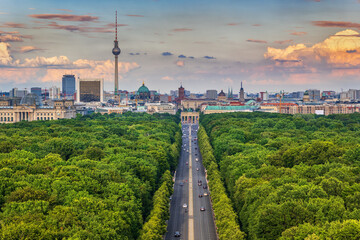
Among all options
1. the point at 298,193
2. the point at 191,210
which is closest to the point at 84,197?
the point at 298,193

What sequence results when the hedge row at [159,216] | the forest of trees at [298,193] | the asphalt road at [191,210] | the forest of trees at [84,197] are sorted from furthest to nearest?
the asphalt road at [191,210]
the hedge row at [159,216]
the forest of trees at [84,197]
the forest of trees at [298,193]

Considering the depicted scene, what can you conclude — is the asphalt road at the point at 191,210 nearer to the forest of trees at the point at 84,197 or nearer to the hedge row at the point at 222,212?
the hedge row at the point at 222,212

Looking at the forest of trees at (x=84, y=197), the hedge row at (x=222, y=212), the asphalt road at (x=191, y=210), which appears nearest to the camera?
the forest of trees at (x=84, y=197)

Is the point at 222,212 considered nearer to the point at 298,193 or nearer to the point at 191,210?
the point at 191,210

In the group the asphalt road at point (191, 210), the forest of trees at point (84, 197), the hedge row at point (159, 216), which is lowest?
the asphalt road at point (191, 210)

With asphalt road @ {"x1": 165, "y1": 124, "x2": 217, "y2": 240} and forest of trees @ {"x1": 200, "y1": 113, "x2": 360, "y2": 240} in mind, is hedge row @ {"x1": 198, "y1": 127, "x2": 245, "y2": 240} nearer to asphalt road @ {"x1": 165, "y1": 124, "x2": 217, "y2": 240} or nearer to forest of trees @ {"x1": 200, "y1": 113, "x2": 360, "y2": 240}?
forest of trees @ {"x1": 200, "y1": 113, "x2": 360, "y2": 240}

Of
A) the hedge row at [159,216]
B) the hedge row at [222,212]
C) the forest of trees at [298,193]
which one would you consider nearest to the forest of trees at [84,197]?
the hedge row at [159,216]

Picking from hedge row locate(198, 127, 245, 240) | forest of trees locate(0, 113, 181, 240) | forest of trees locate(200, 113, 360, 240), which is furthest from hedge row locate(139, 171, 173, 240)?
forest of trees locate(200, 113, 360, 240)

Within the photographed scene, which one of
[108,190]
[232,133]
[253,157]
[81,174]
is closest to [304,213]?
[108,190]
